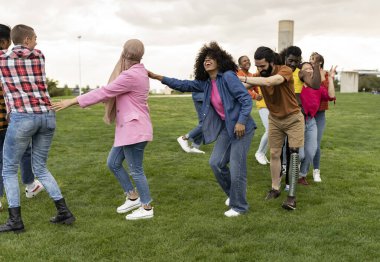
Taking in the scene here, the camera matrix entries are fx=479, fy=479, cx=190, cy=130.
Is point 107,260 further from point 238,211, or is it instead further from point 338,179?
point 338,179

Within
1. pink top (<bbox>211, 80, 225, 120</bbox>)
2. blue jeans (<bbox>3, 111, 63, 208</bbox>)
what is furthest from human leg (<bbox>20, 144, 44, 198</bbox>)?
pink top (<bbox>211, 80, 225, 120</bbox>)

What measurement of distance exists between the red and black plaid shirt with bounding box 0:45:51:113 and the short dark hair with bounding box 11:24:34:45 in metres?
0.08

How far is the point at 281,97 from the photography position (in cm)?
591

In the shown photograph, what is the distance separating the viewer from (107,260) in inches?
171

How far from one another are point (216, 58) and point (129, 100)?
1.08 metres

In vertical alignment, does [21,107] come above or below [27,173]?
above

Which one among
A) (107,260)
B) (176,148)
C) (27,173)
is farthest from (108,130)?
(107,260)

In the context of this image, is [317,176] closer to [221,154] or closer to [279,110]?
[279,110]

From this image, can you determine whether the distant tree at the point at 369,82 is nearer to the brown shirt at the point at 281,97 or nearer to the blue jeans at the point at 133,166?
the brown shirt at the point at 281,97

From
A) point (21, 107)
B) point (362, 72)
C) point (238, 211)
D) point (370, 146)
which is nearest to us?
point (21, 107)

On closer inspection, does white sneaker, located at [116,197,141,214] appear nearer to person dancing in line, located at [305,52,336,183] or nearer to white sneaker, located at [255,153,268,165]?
person dancing in line, located at [305,52,336,183]

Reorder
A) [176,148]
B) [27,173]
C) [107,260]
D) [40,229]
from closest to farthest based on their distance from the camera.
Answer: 1. [107,260]
2. [40,229]
3. [27,173]
4. [176,148]

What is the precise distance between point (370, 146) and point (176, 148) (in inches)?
188

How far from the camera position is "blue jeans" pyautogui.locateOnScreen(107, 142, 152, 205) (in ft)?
17.6
